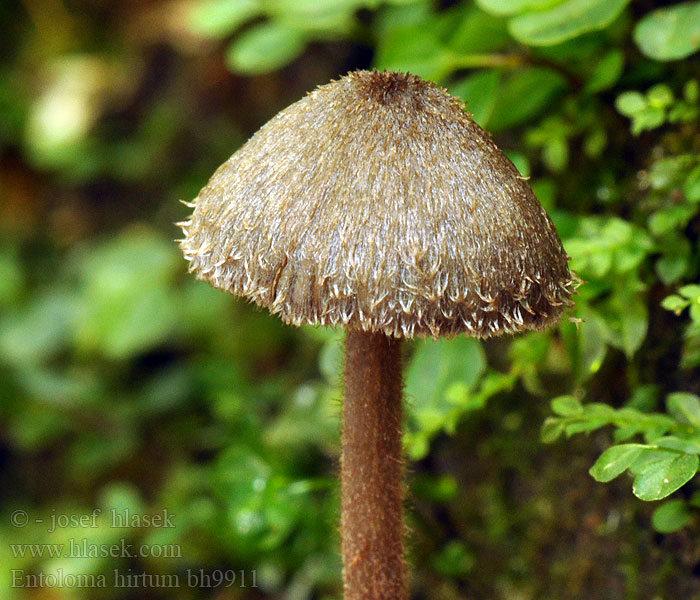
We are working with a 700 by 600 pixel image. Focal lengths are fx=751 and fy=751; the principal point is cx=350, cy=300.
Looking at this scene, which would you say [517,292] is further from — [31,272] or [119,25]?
[119,25]

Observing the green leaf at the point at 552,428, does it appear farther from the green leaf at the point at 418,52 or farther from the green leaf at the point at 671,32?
the green leaf at the point at 418,52

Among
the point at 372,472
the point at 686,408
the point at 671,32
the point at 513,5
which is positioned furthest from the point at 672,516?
the point at 513,5

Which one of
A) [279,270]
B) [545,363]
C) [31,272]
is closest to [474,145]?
[279,270]

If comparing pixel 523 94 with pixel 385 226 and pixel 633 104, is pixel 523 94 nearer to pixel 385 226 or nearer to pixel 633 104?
pixel 633 104

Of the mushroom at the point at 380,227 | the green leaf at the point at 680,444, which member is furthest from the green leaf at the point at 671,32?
the green leaf at the point at 680,444

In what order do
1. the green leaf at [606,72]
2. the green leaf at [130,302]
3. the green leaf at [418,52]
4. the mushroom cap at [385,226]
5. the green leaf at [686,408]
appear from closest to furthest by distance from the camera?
the mushroom cap at [385,226] → the green leaf at [686,408] → the green leaf at [606,72] → the green leaf at [418,52] → the green leaf at [130,302]

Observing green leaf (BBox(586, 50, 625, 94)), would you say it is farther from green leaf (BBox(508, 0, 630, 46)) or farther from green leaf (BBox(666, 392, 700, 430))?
green leaf (BBox(666, 392, 700, 430))
